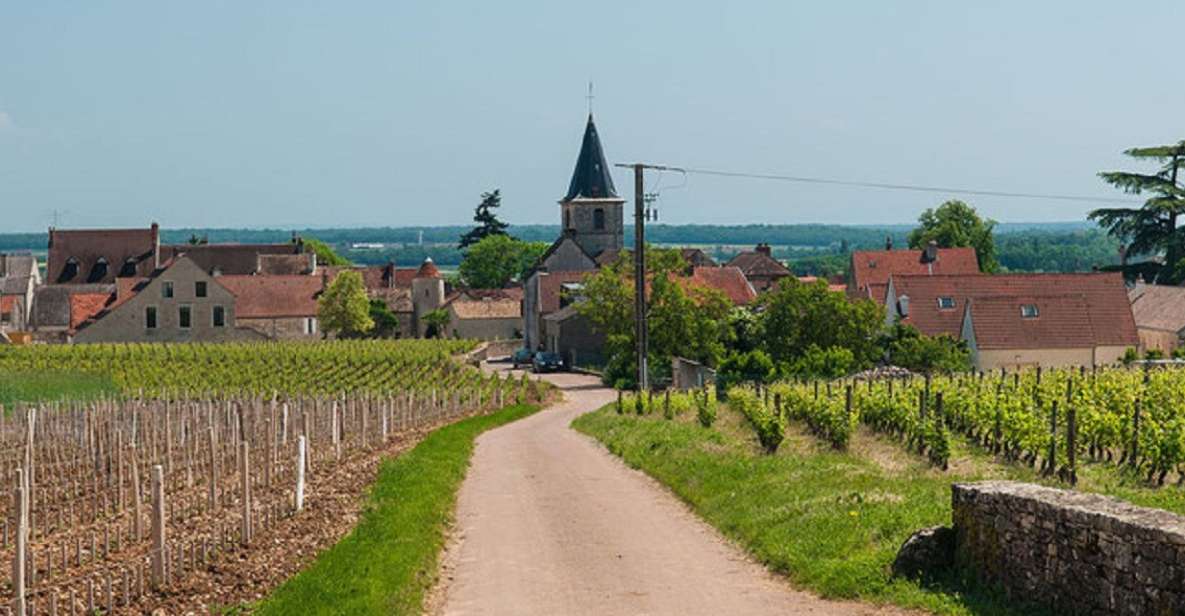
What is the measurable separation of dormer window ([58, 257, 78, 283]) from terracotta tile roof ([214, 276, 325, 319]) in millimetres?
26014

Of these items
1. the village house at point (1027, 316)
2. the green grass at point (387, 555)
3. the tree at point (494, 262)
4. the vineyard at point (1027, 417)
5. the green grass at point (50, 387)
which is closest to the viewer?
the green grass at point (387, 555)

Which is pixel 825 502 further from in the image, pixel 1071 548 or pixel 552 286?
pixel 552 286

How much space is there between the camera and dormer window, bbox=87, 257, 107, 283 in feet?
427

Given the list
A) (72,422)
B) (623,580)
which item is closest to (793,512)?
(623,580)

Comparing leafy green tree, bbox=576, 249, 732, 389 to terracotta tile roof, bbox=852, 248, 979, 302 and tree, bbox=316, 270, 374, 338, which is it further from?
tree, bbox=316, 270, 374, 338

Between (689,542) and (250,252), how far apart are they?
113 meters

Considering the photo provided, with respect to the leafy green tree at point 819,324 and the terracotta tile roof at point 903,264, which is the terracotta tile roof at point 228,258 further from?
the leafy green tree at point 819,324

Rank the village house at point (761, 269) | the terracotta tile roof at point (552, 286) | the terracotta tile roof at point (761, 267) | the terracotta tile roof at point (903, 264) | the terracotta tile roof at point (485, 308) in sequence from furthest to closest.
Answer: the terracotta tile roof at point (761, 267) → the village house at point (761, 269) → the terracotta tile roof at point (485, 308) → the terracotta tile roof at point (903, 264) → the terracotta tile roof at point (552, 286)

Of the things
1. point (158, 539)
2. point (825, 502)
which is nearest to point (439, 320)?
point (825, 502)

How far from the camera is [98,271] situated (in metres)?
130

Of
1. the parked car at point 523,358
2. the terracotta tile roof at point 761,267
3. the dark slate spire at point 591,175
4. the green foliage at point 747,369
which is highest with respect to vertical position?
the dark slate spire at point 591,175

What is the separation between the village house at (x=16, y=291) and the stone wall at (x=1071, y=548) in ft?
303

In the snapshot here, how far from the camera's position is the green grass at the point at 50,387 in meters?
53.5

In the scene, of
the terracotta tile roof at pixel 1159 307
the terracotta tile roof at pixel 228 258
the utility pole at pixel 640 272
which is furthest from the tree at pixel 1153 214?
the terracotta tile roof at pixel 228 258
